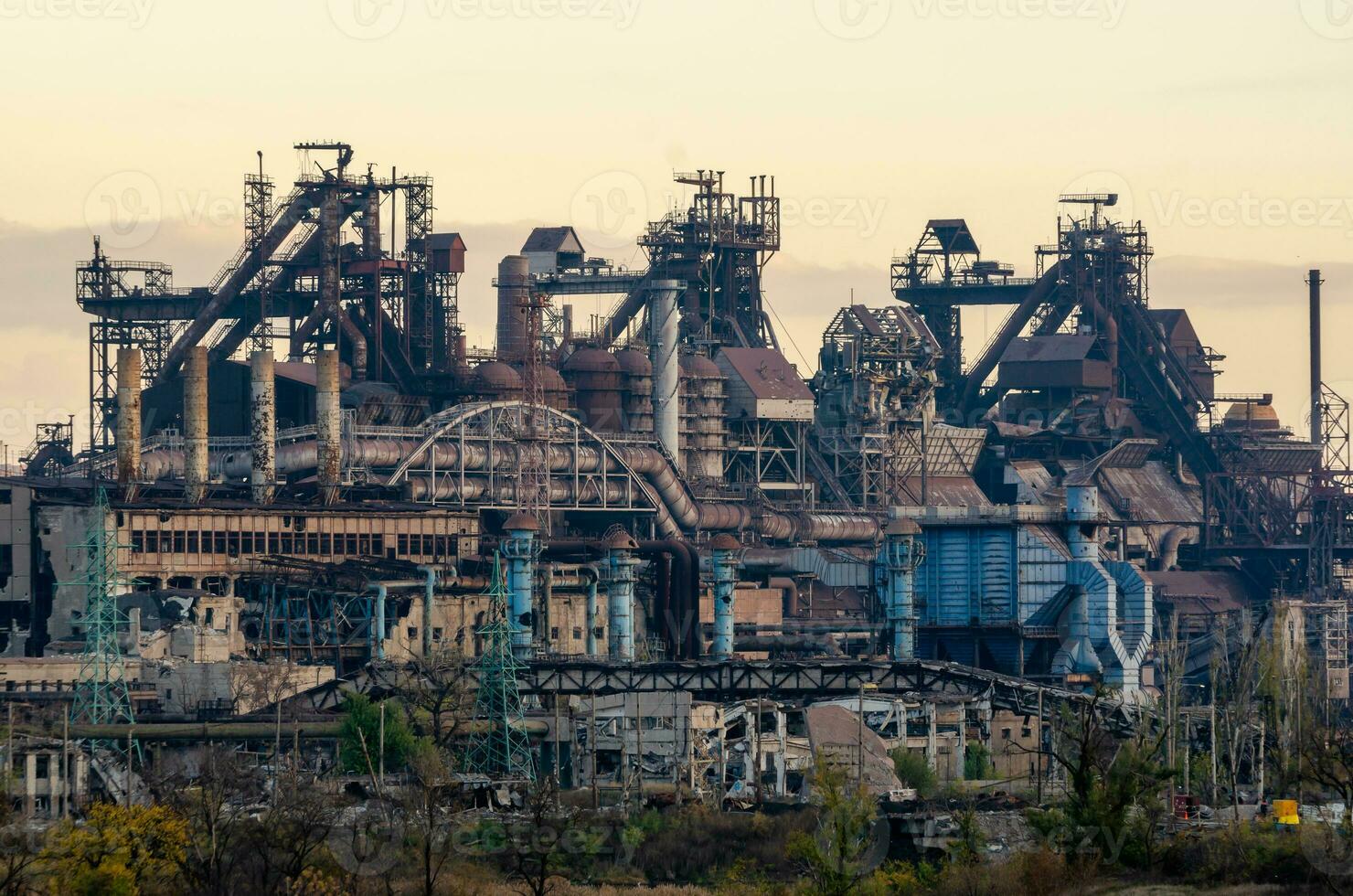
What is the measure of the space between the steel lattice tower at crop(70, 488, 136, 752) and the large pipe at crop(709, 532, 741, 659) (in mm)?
21496

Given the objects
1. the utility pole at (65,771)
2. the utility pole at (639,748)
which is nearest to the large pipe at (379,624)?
the utility pole at (639,748)

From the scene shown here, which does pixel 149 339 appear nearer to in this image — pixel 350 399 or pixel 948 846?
pixel 350 399

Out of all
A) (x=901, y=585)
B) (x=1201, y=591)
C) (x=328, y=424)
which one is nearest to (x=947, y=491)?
(x=1201, y=591)

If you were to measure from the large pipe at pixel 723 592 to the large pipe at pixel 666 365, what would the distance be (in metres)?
23.8

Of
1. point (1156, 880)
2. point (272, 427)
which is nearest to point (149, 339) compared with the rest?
point (272, 427)

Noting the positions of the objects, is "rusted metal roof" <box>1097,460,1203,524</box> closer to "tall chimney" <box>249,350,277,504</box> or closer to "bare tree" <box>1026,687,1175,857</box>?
"tall chimney" <box>249,350,277,504</box>

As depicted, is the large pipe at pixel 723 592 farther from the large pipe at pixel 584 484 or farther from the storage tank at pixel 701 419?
the storage tank at pixel 701 419

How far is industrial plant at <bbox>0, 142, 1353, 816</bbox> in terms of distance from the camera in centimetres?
8962

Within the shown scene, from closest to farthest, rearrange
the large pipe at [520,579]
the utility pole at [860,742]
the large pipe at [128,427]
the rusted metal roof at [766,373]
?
the utility pole at [860,742]
the large pipe at [520,579]
the large pipe at [128,427]
the rusted metal roof at [766,373]

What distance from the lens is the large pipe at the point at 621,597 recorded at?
104 meters

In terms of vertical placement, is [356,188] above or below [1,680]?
above

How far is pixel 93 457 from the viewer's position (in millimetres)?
125125

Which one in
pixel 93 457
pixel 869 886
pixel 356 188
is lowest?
pixel 869 886

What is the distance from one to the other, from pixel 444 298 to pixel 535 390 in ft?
55.4
